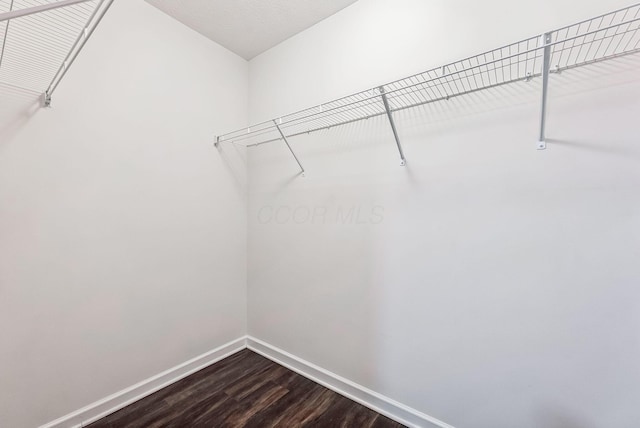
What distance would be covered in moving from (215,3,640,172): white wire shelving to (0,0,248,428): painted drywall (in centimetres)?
109

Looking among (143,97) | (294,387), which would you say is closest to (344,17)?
(143,97)

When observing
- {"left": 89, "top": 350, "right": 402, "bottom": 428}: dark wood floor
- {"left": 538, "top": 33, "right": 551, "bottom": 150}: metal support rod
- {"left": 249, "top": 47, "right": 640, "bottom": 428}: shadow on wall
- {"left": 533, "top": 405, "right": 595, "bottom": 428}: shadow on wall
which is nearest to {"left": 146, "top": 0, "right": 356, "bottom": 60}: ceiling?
{"left": 249, "top": 47, "right": 640, "bottom": 428}: shadow on wall

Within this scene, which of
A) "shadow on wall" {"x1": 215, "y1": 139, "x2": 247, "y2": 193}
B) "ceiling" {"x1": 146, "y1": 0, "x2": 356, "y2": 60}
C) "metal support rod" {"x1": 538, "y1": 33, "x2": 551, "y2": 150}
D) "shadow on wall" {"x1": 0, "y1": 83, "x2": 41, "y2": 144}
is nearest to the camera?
"metal support rod" {"x1": 538, "y1": 33, "x2": 551, "y2": 150}

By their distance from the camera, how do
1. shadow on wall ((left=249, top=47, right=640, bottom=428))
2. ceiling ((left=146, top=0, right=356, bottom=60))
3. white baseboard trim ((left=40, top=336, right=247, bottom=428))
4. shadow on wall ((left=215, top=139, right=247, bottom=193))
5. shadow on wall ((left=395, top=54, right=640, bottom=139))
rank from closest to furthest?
1. shadow on wall ((left=395, top=54, right=640, bottom=139))
2. shadow on wall ((left=249, top=47, right=640, bottom=428))
3. white baseboard trim ((left=40, top=336, right=247, bottom=428))
4. ceiling ((left=146, top=0, right=356, bottom=60))
5. shadow on wall ((left=215, top=139, right=247, bottom=193))

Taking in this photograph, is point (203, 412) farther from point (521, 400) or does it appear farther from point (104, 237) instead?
point (521, 400)

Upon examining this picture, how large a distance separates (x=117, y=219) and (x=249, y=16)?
1.65 m

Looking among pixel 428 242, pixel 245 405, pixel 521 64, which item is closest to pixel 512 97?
pixel 521 64

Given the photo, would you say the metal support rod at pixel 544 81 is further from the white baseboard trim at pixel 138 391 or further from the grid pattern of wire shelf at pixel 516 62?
the white baseboard trim at pixel 138 391

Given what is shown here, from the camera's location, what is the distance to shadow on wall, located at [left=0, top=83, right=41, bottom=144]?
1.33m

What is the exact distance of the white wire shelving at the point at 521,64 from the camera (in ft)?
3.35

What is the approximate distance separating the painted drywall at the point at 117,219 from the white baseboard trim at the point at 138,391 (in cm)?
4

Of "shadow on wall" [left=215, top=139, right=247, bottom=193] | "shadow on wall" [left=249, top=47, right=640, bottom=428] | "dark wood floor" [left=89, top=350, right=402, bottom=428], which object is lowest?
"dark wood floor" [left=89, top=350, right=402, bottom=428]

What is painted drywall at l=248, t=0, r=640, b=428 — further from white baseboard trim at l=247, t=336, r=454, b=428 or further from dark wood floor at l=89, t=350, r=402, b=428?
dark wood floor at l=89, t=350, r=402, b=428

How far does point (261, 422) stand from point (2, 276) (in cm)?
154
